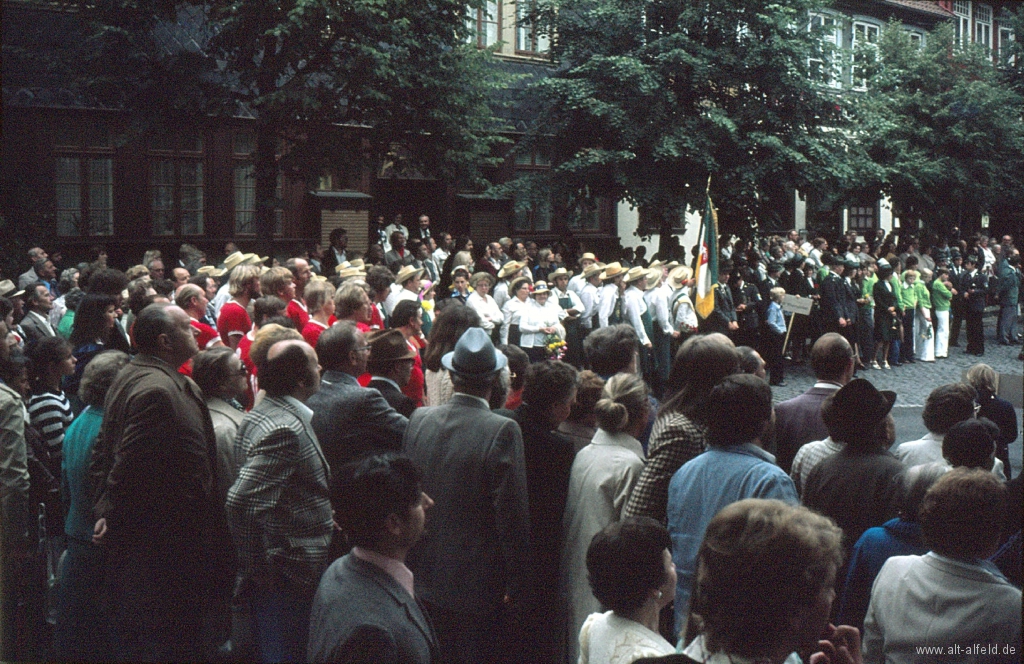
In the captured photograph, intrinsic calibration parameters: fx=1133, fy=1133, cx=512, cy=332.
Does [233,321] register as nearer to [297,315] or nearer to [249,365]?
[297,315]

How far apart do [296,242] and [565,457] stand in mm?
17487

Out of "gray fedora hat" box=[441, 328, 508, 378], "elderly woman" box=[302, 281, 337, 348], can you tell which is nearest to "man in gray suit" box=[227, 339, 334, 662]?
"gray fedora hat" box=[441, 328, 508, 378]

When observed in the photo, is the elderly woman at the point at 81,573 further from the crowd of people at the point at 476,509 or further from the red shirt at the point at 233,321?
the red shirt at the point at 233,321

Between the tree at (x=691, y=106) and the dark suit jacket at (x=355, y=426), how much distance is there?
55.4 feet

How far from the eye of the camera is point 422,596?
15.4ft

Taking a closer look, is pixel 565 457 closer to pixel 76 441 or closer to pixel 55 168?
pixel 76 441

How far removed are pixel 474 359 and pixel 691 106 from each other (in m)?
18.6

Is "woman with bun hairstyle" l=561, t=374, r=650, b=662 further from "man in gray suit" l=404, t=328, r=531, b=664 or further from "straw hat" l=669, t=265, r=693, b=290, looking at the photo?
"straw hat" l=669, t=265, r=693, b=290

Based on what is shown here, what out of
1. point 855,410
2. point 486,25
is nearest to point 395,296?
point 855,410

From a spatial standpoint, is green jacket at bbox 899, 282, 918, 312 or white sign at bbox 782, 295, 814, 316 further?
green jacket at bbox 899, 282, 918, 312

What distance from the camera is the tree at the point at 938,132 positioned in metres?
18.5

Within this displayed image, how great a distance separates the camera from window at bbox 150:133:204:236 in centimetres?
2031

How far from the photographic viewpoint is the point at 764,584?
251 centimetres

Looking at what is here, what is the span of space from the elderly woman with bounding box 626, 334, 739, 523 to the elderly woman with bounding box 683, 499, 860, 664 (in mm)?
1984
